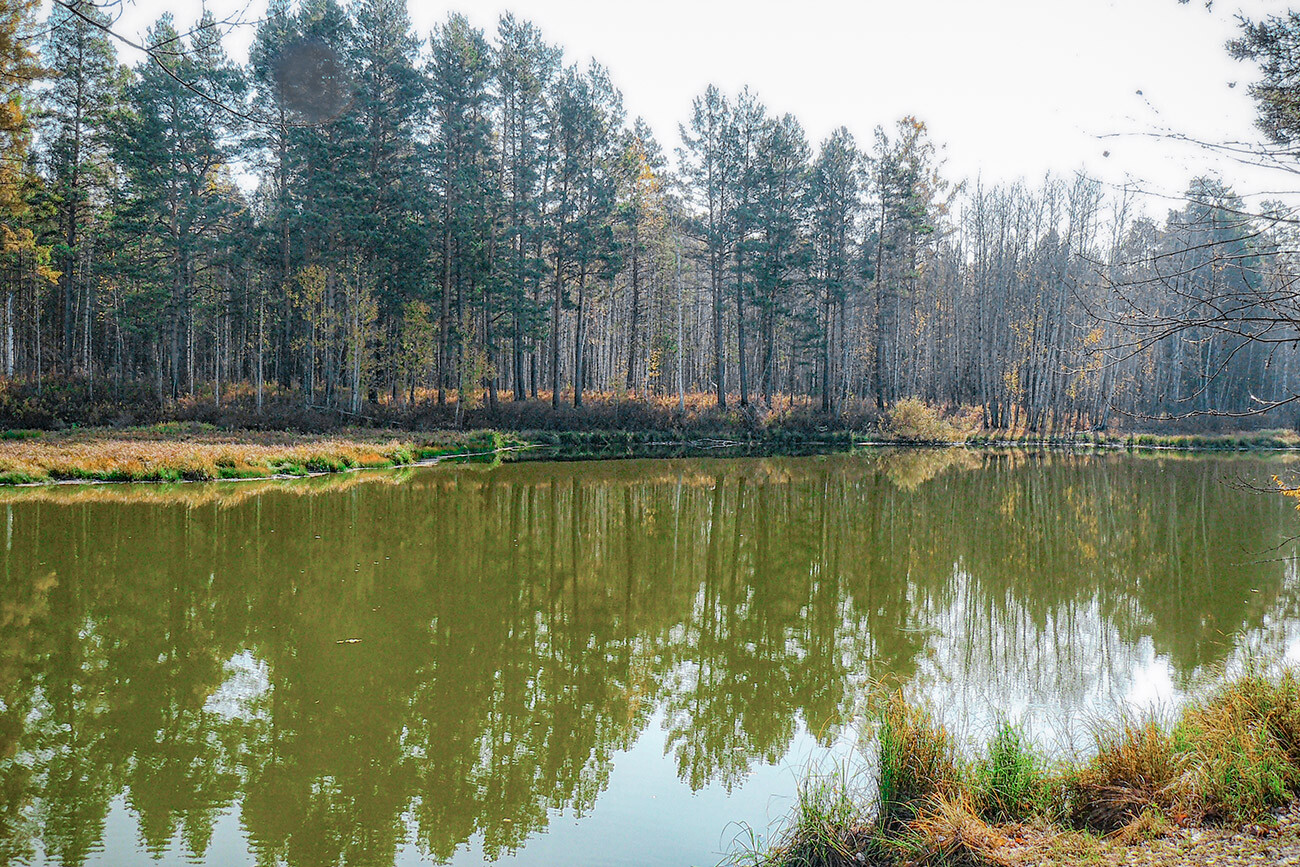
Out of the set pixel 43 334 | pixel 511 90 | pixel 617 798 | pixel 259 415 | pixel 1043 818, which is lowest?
pixel 617 798

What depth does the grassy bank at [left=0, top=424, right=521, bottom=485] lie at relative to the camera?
51.8ft

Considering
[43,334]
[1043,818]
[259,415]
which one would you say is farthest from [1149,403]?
[43,334]

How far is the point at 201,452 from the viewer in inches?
693

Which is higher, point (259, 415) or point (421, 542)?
point (259, 415)

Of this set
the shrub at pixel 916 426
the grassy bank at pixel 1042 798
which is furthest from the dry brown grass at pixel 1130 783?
the shrub at pixel 916 426

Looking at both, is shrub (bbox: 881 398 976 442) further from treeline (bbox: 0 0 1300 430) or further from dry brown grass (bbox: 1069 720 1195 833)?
dry brown grass (bbox: 1069 720 1195 833)

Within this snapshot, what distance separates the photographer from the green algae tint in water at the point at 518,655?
388 centimetres

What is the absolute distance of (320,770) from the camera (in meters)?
4.23

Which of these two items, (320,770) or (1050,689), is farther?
(1050,689)

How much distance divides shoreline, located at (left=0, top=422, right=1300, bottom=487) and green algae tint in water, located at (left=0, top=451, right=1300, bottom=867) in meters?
2.37

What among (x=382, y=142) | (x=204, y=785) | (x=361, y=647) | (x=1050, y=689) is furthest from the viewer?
(x=382, y=142)

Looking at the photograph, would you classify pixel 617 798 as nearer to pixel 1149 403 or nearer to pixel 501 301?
pixel 501 301

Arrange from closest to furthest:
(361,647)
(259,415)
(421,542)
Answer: (361,647)
(421,542)
(259,415)

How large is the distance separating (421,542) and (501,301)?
72.8 feet
